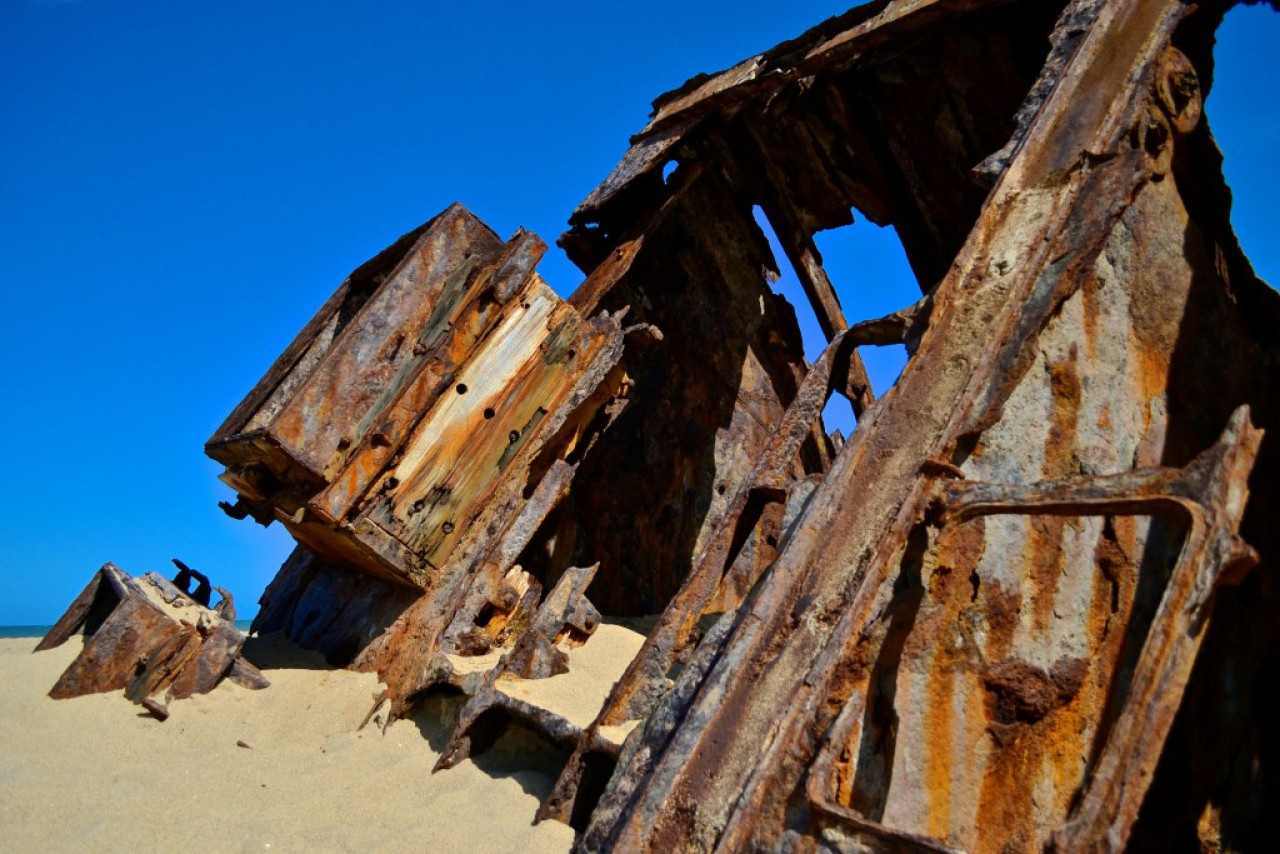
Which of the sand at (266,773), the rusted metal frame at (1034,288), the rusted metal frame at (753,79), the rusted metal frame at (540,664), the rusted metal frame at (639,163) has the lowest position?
→ the sand at (266,773)

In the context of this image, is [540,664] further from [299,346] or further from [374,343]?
[299,346]

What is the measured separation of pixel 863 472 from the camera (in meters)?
2.16

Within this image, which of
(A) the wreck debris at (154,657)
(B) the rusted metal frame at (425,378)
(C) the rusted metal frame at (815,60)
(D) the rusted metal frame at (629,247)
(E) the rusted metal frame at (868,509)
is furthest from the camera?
(D) the rusted metal frame at (629,247)

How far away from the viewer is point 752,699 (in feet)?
6.25

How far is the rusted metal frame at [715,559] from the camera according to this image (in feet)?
9.09

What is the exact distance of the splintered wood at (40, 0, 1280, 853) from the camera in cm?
188

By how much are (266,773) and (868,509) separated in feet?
6.94

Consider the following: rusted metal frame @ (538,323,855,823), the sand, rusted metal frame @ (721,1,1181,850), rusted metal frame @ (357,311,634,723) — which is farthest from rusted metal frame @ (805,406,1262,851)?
rusted metal frame @ (357,311,634,723)

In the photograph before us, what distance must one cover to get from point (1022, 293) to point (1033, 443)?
0.37m

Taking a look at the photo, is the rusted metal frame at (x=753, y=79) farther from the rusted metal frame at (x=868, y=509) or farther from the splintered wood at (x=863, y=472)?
the rusted metal frame at (x=868, y=509)

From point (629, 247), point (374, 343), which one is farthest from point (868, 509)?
point (629, 247)

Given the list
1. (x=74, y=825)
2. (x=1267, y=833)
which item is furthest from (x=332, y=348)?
(x=1267, y=833)

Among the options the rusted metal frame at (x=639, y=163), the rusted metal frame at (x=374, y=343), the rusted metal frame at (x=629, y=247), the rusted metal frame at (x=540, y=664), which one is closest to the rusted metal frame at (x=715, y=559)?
the rusted metal frame at (x=540, y=664)

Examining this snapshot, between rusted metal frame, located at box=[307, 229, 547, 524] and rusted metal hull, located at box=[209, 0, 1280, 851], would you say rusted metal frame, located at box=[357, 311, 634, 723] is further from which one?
rusted metal frame, located at box=[307, 229, 547, 524]
